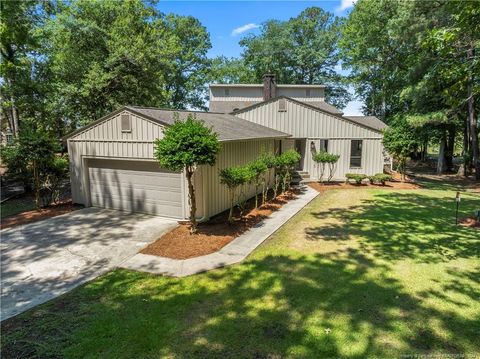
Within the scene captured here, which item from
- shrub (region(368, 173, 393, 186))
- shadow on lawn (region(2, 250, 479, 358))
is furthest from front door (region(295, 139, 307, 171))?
shadow on lawn (region(2, 250, 479, 358))

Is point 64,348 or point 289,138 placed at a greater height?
point 289,138

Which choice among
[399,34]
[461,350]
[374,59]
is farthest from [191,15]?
[461,350]

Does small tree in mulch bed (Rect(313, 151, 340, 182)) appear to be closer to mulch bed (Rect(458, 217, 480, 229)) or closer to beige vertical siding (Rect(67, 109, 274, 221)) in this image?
beige vertical siding (Rect(67, 109, 274, 221))

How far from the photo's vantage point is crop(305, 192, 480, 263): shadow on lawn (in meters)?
7.66

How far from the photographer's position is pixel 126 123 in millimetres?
10523

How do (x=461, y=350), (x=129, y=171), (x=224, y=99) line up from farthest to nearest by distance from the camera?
(x=224, y=99) < (x=129, y=171) < (x=461, y=350)

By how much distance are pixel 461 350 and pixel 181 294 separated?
4266mm

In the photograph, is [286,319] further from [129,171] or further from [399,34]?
[399,34]

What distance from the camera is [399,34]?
703 inches

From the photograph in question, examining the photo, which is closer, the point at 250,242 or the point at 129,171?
the point at 250,242

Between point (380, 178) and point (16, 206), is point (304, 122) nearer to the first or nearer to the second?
point (380, 178)

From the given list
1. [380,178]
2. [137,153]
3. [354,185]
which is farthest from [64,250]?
[380,178]

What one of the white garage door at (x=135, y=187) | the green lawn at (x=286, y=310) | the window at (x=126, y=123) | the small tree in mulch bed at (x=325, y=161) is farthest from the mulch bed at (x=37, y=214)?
the small tree in mulch bed at (x=325, y=161)

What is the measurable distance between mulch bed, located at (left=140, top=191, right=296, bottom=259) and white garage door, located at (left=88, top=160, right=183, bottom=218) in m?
1.29
